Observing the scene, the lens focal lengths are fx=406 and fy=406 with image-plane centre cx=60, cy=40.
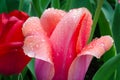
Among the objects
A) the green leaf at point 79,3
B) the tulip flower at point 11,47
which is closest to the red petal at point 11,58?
the tulip flower at point 11,47

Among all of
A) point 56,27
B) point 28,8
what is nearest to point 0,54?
point 56,27

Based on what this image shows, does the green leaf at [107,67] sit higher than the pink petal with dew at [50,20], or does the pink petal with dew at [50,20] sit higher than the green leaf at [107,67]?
the pink petal with dew at [50,20]

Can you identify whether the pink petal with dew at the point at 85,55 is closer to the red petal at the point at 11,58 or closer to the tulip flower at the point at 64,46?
the tulip flower at the point at 64,46

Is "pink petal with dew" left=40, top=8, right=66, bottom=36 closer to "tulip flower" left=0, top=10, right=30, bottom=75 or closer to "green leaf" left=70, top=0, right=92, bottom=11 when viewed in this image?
"tulip flower" left=0, top=10, right=30, bottom=75

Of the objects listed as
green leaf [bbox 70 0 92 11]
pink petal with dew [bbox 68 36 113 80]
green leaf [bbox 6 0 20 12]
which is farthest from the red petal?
green leaf [bbox 6 0 20 12]

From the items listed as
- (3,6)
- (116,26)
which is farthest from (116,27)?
(3,6)

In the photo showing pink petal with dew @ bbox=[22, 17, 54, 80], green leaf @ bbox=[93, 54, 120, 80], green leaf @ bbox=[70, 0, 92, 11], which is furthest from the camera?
green leaf @ bbox=[70, 0, 92, 11]

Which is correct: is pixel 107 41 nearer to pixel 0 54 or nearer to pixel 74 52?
pixel 74 52
